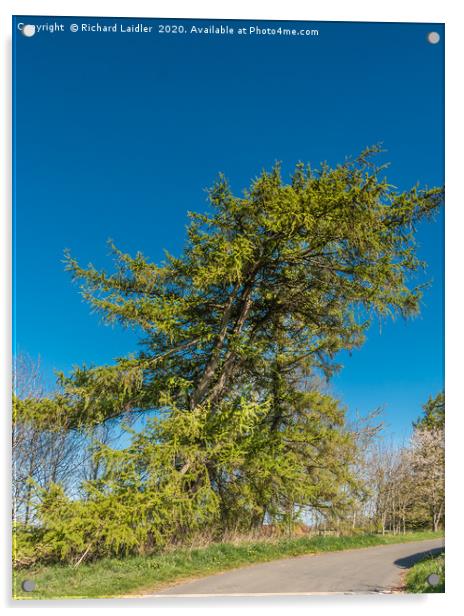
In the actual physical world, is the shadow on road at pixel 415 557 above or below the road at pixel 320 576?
above

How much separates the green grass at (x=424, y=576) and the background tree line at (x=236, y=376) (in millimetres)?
1106

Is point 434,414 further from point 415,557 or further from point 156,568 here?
point 156,568

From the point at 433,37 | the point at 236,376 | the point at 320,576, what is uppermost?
the point at 433,37

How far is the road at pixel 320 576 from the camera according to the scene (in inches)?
226

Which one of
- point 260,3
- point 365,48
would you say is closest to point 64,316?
point 260,3

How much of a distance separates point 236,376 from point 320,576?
3.01 m

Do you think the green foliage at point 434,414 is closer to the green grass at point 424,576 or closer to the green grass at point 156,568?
the green grass at point 156,568

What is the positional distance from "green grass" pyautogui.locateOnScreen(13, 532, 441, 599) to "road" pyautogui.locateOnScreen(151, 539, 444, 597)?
18cm

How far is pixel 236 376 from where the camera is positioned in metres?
8.22

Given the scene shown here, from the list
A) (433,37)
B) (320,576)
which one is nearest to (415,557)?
(320,576)

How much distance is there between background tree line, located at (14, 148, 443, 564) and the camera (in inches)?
275

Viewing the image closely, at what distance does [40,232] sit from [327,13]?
3.97 m

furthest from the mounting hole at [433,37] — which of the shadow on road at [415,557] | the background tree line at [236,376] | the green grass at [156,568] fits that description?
the shadow on road at [415,557]

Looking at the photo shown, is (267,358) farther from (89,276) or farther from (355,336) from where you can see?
(89,276)
